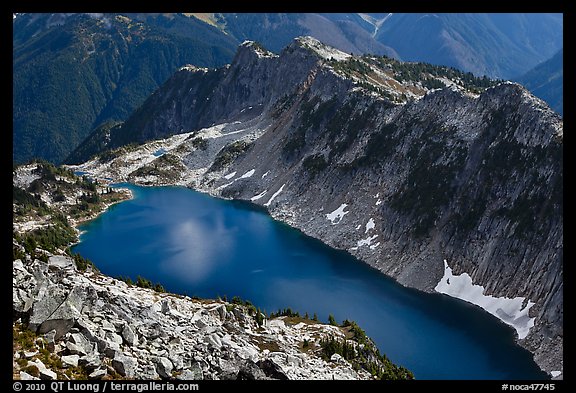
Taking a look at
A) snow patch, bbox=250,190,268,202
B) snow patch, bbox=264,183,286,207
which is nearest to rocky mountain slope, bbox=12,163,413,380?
snow patch, bbox=264,183,286,207

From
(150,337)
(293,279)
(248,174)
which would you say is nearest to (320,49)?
(248,174)

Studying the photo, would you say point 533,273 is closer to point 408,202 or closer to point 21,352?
point 408,202

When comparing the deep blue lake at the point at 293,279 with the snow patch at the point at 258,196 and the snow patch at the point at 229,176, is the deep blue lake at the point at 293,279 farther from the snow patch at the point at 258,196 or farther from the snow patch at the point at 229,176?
the snow patch at the point at 229,176

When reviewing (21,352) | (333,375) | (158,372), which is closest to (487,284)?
(333,375)

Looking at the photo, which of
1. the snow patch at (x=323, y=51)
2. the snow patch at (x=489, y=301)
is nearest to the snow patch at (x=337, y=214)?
the snow patch at (x=489, y=301)

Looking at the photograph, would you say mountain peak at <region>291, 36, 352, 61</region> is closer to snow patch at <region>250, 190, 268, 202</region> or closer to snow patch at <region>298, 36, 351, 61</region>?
snow patch at <region>298, 36, 351, 61</region>

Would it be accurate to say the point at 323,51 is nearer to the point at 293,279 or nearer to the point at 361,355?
the point at 293,279
